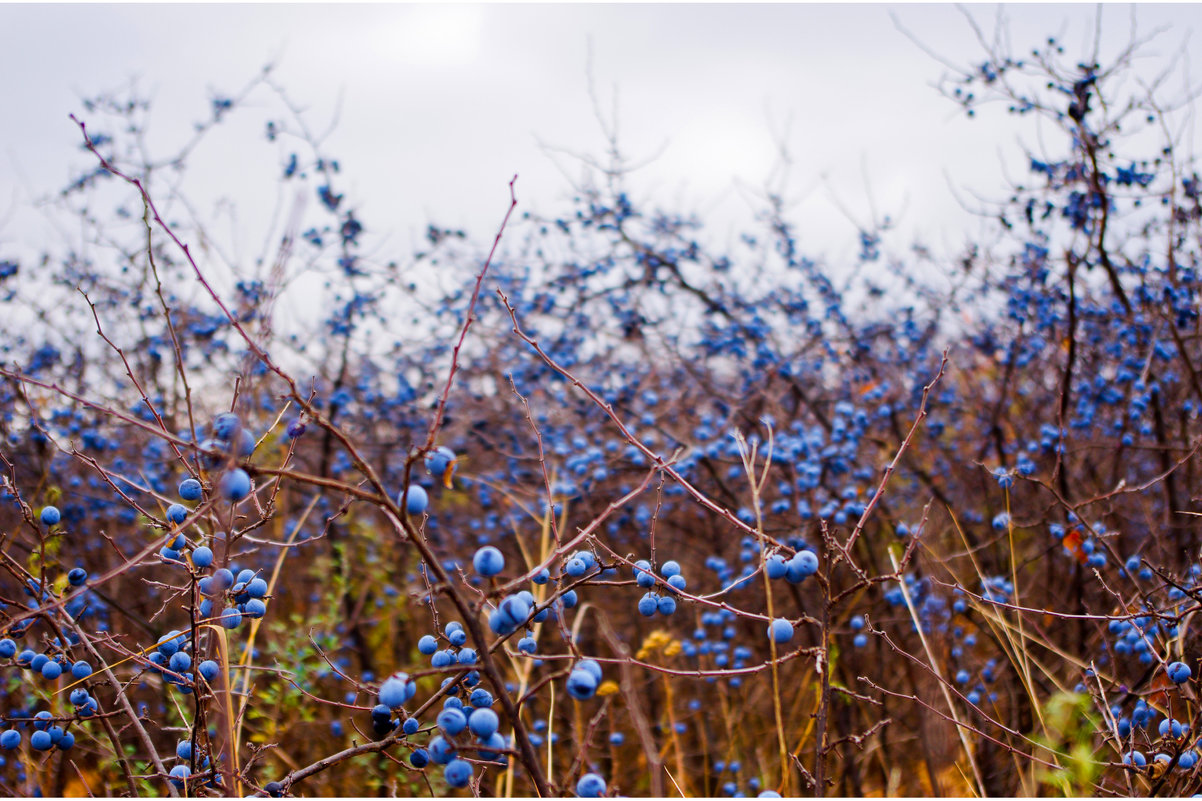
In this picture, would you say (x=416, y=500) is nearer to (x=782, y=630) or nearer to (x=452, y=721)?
(x=452, y=721)

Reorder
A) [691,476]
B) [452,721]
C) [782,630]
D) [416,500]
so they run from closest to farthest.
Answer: [452,721] → [416,500] → [782,630] → [691,476]

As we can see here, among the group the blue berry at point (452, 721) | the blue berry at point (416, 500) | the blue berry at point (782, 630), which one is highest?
the blue berry at point (416, 500)

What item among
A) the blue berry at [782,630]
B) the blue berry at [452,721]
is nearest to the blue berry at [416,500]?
the blue berry at [452,721]

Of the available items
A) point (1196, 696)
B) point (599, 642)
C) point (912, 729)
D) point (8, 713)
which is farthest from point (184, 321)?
point (1196, 696)

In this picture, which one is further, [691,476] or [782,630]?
[691,476]

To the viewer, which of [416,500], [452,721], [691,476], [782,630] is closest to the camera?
[452,721]

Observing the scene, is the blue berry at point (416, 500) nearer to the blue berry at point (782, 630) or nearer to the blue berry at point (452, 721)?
the blue berry at point (452, 721)

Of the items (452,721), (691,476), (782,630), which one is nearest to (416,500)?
(452,721)

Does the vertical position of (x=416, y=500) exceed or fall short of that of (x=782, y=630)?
it exceeds it

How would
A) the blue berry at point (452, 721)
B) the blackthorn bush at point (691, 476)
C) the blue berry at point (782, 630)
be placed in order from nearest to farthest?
1. the blue berry at point (452, 721)
2. the blue berry at point (782, 630)
3. the blackthorn bush at point (691, 476)

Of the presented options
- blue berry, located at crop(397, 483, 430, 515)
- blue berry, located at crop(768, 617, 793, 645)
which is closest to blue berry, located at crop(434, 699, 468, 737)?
blue berry, located at crop(397, 483, 430, 515)

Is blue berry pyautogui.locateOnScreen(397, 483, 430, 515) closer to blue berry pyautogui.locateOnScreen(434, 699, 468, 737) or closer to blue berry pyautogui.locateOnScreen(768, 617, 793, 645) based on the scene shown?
blue berry pyautogui.locateOnScreen(434, 699, 468, 737)

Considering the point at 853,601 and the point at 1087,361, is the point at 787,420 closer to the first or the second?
the point at 853,601

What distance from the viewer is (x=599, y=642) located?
5309 millimetres
